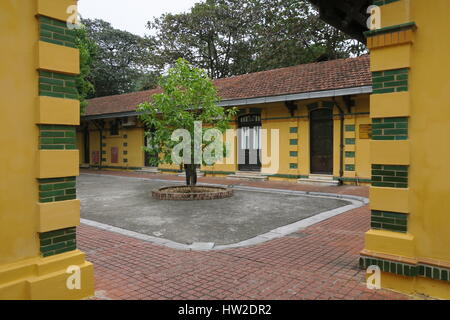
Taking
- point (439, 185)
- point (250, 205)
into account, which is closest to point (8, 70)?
point (439, 185)

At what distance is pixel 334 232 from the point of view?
21.8ft

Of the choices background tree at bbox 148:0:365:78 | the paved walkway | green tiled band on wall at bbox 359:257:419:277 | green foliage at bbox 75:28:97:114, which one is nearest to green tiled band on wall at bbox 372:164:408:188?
green tiled band on wall at bbox 359:257:419:277

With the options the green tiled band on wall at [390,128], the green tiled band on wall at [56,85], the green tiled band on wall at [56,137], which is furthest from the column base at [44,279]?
the green tiled band on wall at [390,128]

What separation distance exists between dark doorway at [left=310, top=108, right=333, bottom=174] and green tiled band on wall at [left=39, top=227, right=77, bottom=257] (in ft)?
39.3

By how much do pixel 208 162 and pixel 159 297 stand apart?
25.1 ft

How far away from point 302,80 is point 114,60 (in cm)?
2797

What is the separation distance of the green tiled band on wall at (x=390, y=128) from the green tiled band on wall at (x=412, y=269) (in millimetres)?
1433

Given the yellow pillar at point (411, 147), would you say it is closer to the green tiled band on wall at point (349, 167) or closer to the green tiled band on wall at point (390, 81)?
the green tiled band on wall at point (390, 81)

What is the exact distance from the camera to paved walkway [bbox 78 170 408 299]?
3.90 metres

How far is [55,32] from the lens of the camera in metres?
3.54

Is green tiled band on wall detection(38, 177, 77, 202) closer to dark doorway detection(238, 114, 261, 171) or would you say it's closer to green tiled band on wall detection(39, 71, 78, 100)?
green tiled band on wall detection(39, 71, 78, 100)

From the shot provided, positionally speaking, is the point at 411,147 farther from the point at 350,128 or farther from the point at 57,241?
the point at 350,128

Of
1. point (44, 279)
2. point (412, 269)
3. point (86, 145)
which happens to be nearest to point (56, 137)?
point (44, 279)

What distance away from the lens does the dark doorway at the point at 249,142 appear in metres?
16.2
